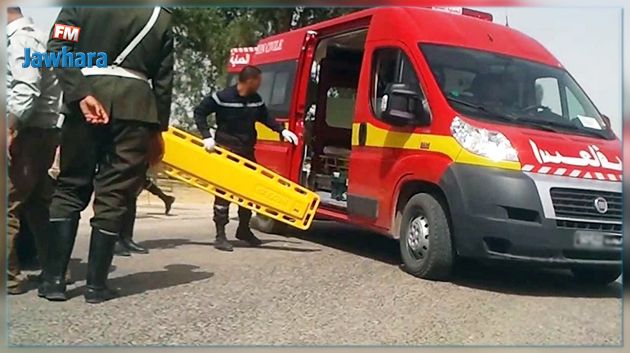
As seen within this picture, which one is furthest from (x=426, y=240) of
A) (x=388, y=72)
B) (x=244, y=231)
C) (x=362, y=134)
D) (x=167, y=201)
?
(x=167, y=201)

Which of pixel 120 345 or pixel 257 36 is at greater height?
pixel 257 36

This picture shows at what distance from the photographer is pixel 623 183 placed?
4184mm

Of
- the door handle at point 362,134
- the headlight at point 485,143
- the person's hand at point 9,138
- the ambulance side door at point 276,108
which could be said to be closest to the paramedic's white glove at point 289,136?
the ambulance side door at point 276,108

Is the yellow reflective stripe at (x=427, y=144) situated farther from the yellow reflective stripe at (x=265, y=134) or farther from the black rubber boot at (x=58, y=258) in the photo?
the black rubber boot at (x=58, y=258)

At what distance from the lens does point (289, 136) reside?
16.2ft

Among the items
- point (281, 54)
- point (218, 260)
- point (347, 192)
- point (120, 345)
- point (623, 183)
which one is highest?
point (281, 54)

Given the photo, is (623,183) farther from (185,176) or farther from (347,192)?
(185,176)

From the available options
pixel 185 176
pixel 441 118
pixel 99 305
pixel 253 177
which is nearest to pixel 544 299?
pixel 441 118

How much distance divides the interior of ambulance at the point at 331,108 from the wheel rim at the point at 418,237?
57 cm

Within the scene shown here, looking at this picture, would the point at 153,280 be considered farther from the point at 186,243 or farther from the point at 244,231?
the point at 244,231

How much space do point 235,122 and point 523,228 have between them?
1486mm

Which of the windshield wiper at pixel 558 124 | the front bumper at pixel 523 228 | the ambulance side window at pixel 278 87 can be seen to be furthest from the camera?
the ambulance side window at pixel 278 87

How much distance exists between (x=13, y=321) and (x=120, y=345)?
0.52 meters

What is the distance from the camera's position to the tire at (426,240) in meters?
4.28
